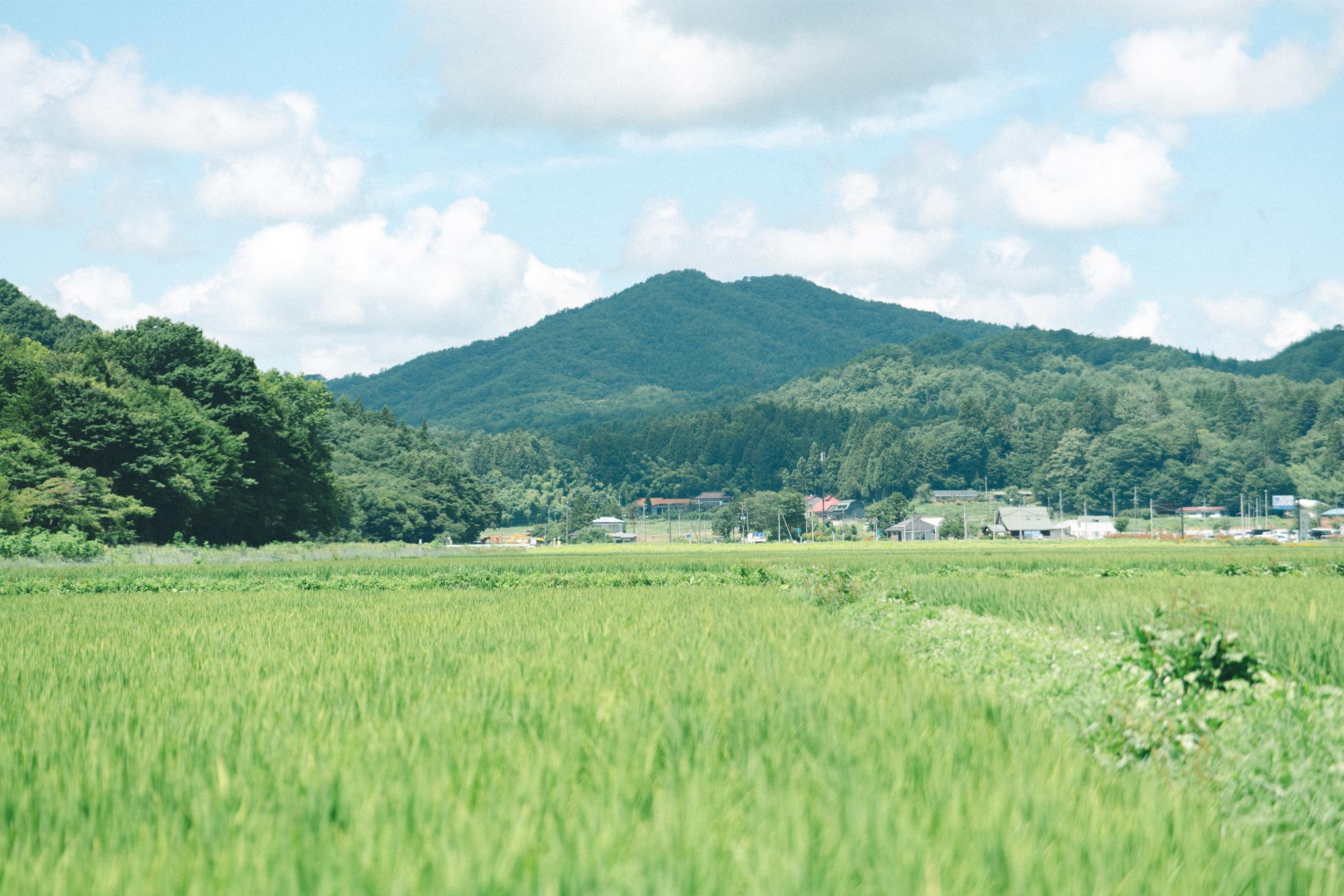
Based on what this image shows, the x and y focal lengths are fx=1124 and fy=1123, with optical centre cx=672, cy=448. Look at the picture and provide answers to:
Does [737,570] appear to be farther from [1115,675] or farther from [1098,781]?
[1098,781]

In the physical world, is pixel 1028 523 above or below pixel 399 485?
below

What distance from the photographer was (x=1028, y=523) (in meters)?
167

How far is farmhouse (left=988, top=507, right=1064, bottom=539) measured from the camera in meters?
164

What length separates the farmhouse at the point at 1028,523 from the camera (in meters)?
164

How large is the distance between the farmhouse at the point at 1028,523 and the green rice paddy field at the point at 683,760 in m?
154

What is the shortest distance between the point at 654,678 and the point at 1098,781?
445 cm

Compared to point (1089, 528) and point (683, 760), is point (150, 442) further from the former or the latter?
point (1089, 528)

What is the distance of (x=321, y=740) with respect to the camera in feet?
23.1

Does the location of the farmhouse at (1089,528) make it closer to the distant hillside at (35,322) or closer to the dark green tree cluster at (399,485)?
the dark green tree cluster at (399,485)

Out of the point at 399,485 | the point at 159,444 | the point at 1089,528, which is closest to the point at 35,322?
the point at 399,485

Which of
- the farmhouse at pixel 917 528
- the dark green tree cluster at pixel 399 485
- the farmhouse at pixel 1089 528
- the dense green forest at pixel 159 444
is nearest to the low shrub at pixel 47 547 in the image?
the dense green forest at pixel 159 444

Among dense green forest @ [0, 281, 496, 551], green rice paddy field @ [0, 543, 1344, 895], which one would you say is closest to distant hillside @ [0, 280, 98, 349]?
dense green forest @ [0, 281, 496, 551]

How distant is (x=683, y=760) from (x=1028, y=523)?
16977cm

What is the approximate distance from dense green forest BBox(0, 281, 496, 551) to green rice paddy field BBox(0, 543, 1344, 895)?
45899 millimetres
